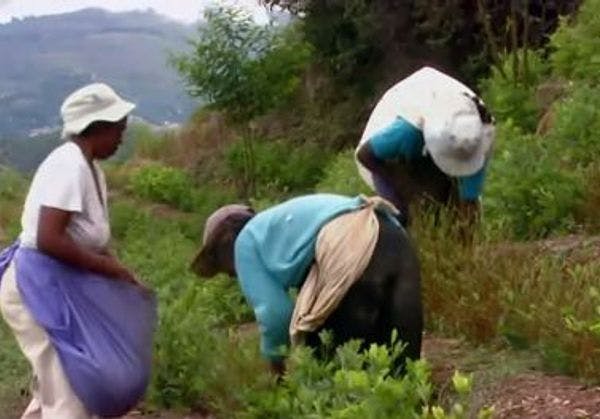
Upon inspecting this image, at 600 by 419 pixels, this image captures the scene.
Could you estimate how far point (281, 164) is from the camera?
86.0ft

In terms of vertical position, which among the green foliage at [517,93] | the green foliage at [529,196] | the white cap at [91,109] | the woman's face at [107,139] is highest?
the white cap at [91,109]

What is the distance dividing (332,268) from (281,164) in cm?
2015

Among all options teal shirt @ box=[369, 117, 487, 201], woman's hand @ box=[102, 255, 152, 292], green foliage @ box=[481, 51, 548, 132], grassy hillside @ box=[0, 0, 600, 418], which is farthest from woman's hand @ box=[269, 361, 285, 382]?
green foliage @ box=[481, 51, 548, 132]

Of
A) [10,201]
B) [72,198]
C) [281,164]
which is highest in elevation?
[72,198]

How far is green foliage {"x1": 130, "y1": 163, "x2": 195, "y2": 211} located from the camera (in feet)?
88.0

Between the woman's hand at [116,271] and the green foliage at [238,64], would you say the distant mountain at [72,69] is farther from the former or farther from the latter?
the woman's hand at [116,271]

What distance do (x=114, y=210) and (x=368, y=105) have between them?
13.9 ft

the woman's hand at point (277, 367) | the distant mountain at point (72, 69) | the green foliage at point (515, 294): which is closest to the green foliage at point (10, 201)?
the distant mountain at point (72, 69)

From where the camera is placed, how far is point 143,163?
31391 mm

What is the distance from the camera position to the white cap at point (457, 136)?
7.58 m

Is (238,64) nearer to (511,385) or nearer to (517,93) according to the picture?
(517,93)

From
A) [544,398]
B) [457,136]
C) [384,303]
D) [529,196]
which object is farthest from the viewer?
[529,196]

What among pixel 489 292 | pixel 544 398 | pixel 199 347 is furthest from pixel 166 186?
pixel 544 398

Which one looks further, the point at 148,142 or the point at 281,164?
the point at 148,142
